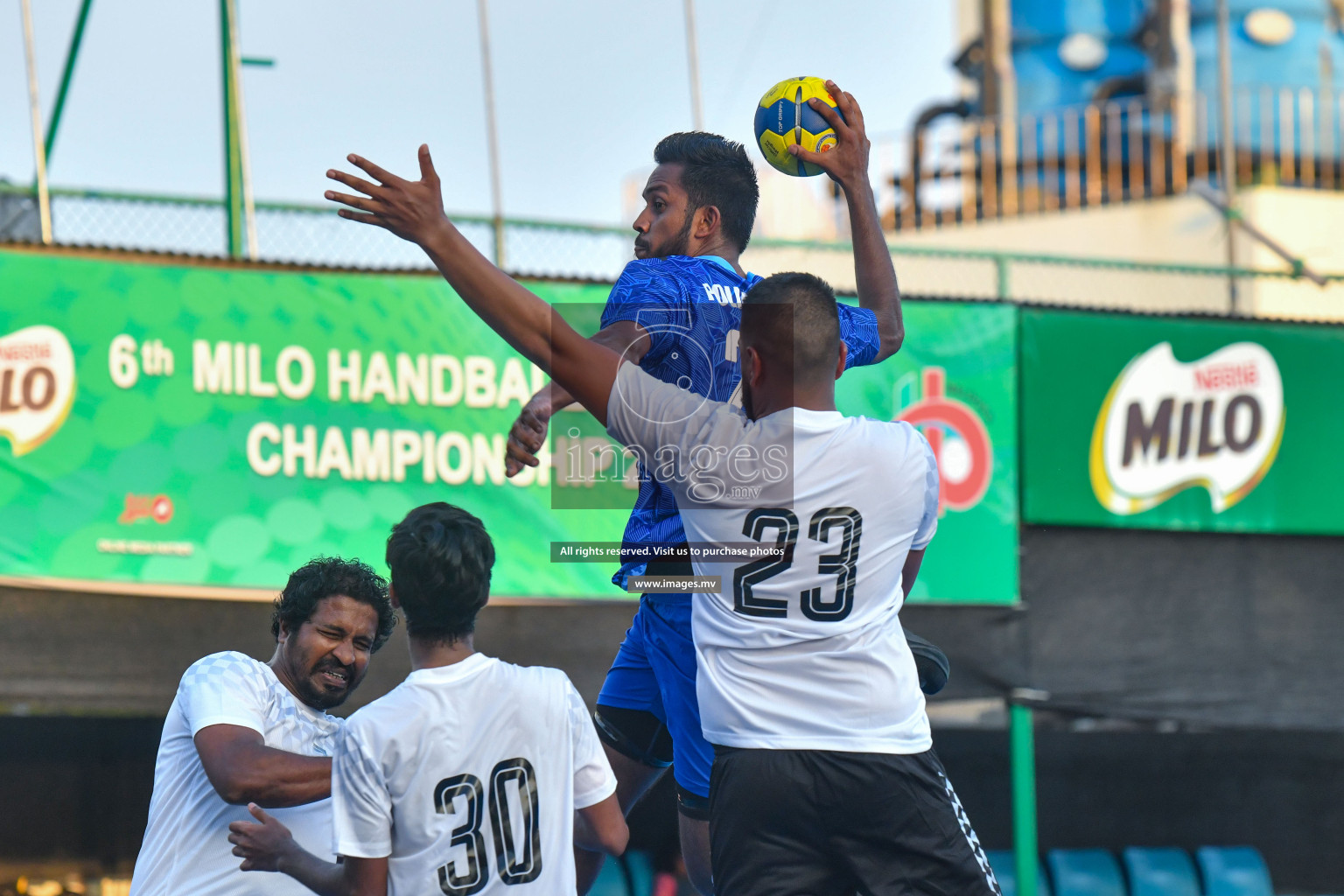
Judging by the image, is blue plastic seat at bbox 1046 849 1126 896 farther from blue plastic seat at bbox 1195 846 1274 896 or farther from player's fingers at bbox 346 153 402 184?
player's fingers at bbox 346 153 402 184

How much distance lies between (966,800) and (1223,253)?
624 cm

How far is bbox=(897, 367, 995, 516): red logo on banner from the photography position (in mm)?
8781

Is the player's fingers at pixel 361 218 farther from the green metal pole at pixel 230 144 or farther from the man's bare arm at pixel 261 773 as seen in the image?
the green metal pole at pixel 230 144

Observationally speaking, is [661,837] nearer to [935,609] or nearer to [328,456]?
[935,609]

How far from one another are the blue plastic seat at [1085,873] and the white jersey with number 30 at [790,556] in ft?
25.1

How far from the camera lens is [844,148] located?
367cm

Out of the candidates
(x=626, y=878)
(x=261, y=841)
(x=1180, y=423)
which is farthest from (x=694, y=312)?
(x=626, y=878)

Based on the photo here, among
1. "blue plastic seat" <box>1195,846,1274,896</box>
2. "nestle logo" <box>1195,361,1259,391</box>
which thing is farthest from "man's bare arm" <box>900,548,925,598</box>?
"blue plastic seat" <box>1195,846,1274,896</box>

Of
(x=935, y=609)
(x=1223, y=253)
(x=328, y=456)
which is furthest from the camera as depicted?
(x=1223, y=253)

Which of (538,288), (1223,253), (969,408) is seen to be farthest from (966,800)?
(1223,253)

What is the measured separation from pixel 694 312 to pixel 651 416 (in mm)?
744

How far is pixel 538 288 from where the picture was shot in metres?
8.34

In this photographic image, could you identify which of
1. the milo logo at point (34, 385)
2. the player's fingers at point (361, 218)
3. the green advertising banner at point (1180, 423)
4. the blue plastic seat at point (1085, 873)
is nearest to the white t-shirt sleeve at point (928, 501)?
the player's fingers at point (361, 218)

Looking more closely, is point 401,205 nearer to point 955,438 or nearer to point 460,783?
point 460,783
